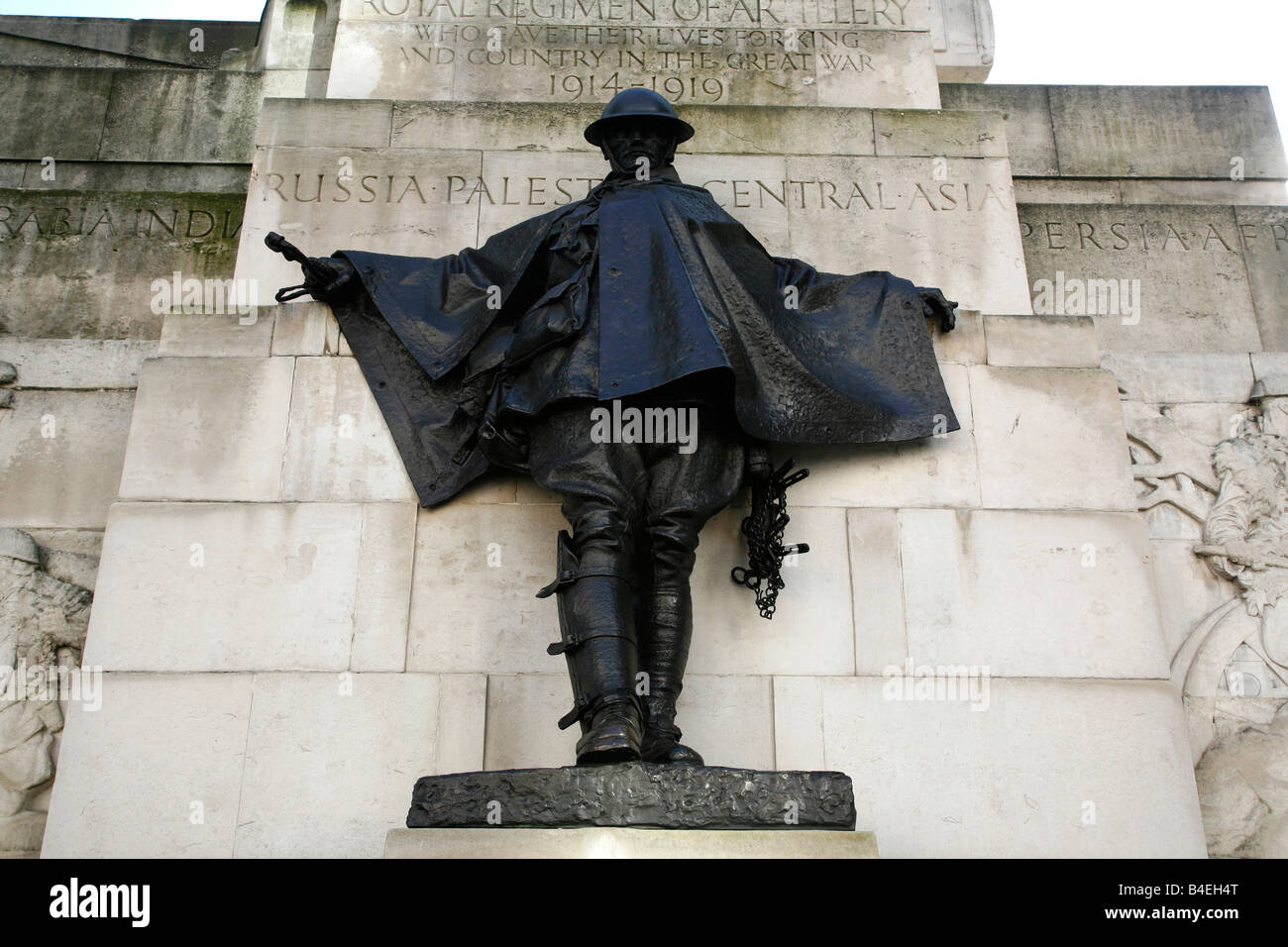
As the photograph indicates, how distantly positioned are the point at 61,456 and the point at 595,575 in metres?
4.17

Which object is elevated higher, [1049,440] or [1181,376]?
[1181,376]

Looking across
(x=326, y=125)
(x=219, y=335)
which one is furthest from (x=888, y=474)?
(x=326, y=125)

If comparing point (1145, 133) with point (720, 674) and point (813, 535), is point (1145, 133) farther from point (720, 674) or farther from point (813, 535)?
point (720, 674)

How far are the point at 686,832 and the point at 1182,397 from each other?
542cm

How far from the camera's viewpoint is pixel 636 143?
8.38 m

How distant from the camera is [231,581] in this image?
7988mm

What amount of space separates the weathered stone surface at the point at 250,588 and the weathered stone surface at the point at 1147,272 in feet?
17.2

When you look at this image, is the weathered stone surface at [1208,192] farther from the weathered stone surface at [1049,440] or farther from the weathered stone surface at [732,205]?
the weathered stone surface at [1049,440]

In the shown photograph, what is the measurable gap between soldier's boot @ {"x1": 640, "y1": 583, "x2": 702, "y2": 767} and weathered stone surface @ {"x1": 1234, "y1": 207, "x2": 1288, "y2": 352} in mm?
5672

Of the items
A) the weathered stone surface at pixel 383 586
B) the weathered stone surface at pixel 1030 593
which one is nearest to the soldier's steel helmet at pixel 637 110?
the weathered stone surface at pixel 383 586

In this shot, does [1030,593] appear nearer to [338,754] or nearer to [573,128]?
[338,754]

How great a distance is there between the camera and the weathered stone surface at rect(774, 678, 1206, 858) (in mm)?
7379

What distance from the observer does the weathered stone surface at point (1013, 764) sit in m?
7.38
